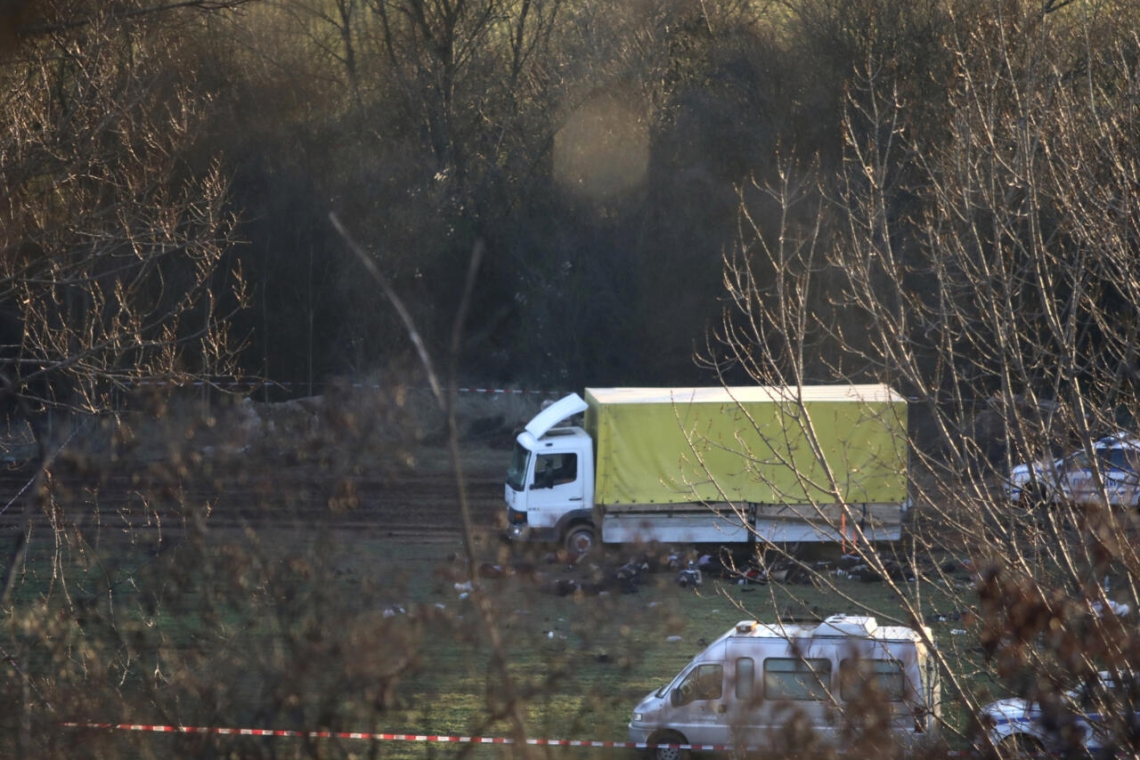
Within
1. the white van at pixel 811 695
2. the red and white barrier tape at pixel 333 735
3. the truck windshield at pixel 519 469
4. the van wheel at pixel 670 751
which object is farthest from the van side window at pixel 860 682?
the truck windshield at pixel 519 469

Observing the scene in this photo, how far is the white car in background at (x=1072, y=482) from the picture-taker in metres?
4.53

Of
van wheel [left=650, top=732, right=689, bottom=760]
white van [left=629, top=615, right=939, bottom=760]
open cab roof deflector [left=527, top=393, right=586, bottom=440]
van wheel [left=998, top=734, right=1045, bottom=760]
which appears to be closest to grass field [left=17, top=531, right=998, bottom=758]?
white van [left=629, top=615, right=939, bottom=760]

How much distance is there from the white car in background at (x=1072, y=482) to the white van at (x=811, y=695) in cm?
85

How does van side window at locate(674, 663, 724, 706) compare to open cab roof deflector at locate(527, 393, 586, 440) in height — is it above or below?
below

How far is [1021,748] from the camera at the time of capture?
13.7 ft

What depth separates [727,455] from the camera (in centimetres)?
1476

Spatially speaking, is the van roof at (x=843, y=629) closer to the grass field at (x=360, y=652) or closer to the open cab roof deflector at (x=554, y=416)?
the grass field at (x=360, y=652)

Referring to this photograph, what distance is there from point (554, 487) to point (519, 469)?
0.69 metres

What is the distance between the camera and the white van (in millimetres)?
3549

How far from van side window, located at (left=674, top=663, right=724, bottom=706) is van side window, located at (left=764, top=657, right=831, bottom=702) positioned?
32 cm

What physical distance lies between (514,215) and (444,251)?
196cm

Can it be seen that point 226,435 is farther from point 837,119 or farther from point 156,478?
point 837,119

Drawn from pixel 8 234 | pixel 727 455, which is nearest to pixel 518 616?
pixel 8 234

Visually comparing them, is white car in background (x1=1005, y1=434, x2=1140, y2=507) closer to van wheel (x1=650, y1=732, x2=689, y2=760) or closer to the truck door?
van wheel (x1=650, y1=732, x2=689, y2=760)
